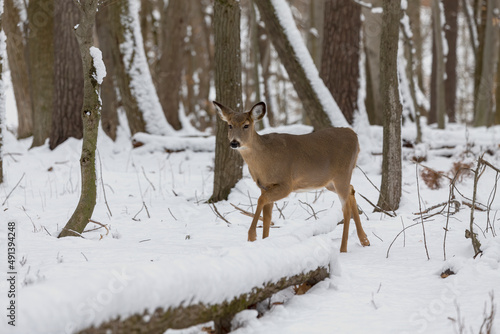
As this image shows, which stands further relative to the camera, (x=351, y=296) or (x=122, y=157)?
(x=122, y=157)

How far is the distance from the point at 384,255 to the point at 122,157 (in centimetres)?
784

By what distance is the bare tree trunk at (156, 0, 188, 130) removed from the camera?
628 inches

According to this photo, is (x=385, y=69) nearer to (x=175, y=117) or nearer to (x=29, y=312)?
(x=29, y=312)

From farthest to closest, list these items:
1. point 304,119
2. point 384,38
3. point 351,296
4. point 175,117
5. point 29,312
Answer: point 304,119
point 175,117
point 384,38
point 351,296
point 29,312

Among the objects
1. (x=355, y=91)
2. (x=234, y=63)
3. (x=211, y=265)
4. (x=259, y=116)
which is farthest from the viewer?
(x=355, y=91)

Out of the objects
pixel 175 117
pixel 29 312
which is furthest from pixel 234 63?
pixel 175 117

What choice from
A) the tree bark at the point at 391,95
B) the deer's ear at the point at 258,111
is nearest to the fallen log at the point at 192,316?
the deer's ear at the point at 258,111

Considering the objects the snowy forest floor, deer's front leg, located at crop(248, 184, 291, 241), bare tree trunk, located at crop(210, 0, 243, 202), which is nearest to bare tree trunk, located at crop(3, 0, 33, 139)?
the snowy forest floor

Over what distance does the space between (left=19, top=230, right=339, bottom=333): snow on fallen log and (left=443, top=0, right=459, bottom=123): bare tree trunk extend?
59.9ft

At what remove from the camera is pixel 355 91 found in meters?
11.4

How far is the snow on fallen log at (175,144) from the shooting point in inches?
460

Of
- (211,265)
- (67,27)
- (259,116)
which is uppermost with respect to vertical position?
(67,27)

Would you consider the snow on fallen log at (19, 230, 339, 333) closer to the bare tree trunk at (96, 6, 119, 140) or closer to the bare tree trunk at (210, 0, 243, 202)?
the bare tree trunk at (210, 0, 243, 202)

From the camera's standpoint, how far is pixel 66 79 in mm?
12086
